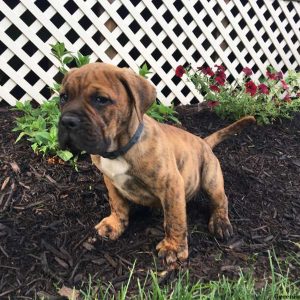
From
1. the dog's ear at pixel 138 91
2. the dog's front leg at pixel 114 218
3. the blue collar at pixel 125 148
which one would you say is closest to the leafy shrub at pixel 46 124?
the dog's front leg at pixel 114 218

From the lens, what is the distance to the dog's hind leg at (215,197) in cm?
355

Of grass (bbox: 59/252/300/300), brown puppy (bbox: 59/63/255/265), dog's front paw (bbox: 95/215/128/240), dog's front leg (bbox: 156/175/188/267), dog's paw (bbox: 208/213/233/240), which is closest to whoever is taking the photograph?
grass (bbox: 59/252/300/300)

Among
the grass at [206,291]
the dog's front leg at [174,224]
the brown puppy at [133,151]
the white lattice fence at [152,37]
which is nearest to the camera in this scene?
the grass at [206,291]

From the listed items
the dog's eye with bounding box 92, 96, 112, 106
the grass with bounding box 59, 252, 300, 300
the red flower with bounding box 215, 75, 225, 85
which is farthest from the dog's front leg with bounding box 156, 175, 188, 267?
the red flower with bounding box 215, 75, 225, 85

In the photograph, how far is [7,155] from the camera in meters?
4.20

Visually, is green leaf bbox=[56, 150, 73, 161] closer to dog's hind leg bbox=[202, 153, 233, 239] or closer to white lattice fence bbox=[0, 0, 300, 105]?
dog's hind leg bbox=[202, 153, 233, 239]

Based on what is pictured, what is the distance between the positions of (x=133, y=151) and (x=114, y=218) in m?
0.75

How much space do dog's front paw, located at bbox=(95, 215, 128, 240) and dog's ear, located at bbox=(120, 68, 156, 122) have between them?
1008 mm

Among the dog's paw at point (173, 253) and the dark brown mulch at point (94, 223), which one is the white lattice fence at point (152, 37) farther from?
the dog's paw at point (173, 253)

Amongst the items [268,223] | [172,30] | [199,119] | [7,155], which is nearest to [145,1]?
[172,30]

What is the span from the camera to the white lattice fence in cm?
532

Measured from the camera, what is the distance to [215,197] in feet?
11.8

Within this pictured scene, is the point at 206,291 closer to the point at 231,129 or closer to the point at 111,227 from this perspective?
→ the point at 111,227

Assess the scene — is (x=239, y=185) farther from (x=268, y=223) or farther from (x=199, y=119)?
(x=199, y=119)
